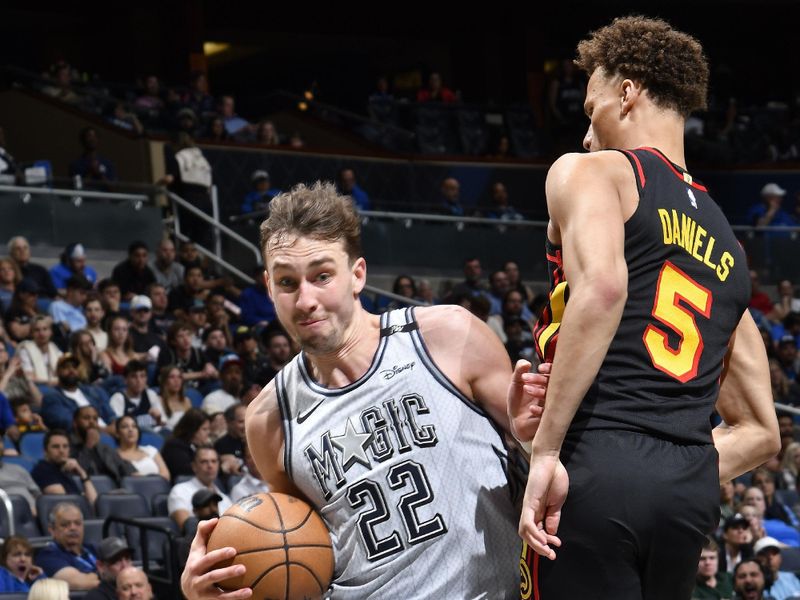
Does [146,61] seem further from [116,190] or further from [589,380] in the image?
[589,380]

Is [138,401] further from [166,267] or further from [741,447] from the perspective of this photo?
[741,447]

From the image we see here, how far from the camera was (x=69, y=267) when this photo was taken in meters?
12.7

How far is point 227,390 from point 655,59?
839 centimetres

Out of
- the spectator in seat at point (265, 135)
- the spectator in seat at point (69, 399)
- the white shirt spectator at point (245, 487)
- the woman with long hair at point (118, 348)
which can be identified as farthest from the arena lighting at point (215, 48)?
Answer: the white shirt spectator at point (245, 487)

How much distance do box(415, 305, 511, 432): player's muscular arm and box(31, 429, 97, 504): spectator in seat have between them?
19.5 ft

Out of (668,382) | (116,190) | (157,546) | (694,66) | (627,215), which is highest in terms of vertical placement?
(694,66)

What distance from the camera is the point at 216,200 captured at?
1562 cm

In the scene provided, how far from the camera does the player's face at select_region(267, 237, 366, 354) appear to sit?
3.37 m

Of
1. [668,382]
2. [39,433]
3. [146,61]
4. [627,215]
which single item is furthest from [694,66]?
[146,61]

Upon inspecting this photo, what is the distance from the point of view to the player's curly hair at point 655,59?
3.08 metres

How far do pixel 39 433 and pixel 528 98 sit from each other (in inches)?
569

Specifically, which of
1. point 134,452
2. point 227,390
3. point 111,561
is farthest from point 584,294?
point 227,390

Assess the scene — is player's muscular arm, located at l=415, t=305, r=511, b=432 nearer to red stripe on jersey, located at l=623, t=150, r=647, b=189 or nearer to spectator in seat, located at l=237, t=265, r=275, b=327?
red stripe on jersey, located at l=623, t=150, r=647, b=189

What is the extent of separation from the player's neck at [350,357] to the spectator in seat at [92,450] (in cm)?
610
